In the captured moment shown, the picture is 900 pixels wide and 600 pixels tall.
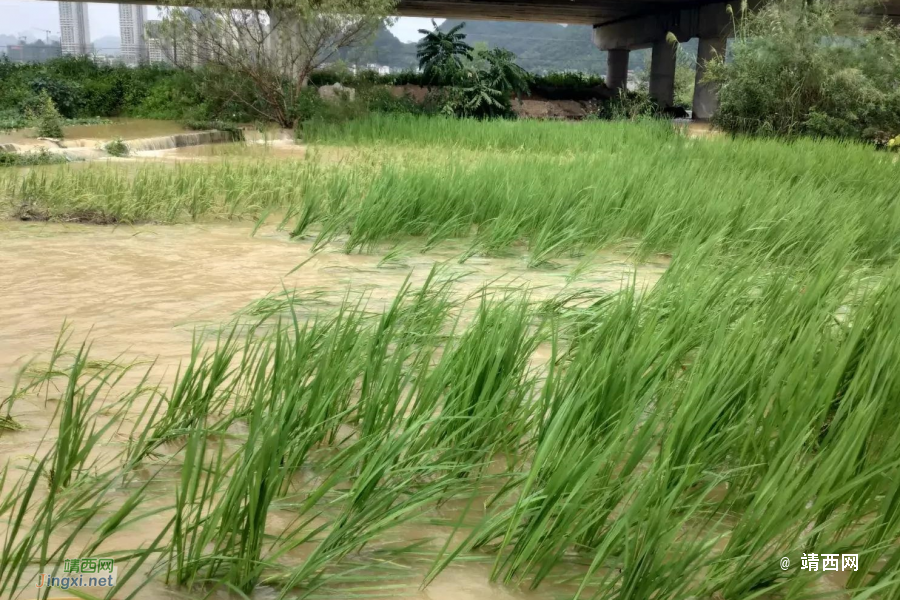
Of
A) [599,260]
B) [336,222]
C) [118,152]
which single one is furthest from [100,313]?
[118,152]

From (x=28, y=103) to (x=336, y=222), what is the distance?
10.2m

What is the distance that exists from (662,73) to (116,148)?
16967mm

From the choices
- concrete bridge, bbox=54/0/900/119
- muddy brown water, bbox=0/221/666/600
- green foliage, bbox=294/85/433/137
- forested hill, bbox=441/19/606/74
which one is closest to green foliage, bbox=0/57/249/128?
green foliage, bbox=294/85/433/137

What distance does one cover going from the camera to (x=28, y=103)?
Answer: 12484mm

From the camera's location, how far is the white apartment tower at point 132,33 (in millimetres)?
17328

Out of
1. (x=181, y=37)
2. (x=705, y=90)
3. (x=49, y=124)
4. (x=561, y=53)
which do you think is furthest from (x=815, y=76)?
(x=561, y=53)

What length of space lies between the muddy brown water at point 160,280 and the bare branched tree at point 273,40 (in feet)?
24.9

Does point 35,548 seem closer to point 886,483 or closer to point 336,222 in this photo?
point 886,483

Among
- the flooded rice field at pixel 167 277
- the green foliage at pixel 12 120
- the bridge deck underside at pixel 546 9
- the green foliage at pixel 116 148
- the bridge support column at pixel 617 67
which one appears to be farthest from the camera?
the bridge support column at pixel 617 67

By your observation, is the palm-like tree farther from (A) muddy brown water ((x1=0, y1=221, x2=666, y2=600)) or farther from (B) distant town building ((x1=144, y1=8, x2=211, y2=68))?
(A) muddy brown water ((x1=0, y1=221, x2=666, y2=600))

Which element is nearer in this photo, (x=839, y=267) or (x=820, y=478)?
(x=820, y=478)

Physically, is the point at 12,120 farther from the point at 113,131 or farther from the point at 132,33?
the point at 132,33

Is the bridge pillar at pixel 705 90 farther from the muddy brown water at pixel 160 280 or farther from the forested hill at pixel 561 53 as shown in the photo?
the forested hill at pixel 561 53

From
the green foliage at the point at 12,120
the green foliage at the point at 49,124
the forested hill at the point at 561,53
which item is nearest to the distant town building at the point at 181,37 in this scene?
the green foliage at the point at 12,120
